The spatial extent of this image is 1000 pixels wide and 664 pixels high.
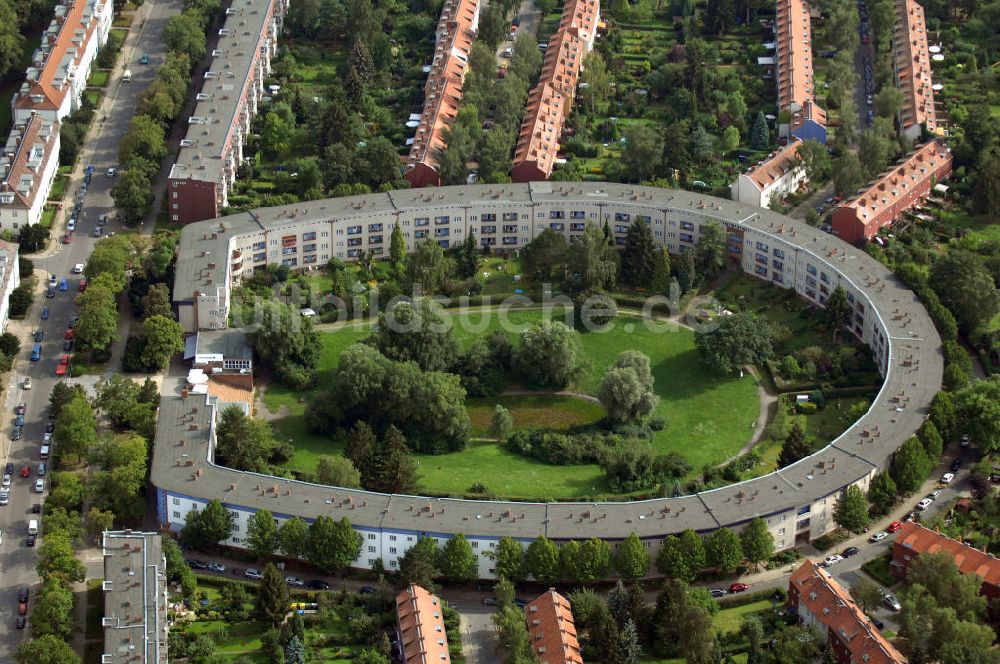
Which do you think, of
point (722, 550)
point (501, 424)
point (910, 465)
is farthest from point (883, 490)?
point (501, 424)

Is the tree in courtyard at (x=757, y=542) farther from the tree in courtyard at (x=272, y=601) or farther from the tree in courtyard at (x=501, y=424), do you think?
the tree in courtyard at (x=272, y=601)

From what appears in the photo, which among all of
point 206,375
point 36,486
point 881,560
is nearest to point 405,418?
point 206,375

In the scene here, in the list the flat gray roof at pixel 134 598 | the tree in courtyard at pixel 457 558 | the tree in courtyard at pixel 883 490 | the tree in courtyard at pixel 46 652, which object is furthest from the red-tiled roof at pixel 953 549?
the tree in courtyard at pixel 46 652

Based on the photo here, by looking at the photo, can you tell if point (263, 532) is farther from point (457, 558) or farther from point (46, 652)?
point (46, 652)

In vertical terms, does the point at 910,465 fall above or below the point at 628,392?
above

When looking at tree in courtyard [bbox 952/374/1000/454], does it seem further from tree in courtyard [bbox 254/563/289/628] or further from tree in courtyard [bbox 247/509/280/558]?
tree in courtyard [bbox 254/563/289/628]

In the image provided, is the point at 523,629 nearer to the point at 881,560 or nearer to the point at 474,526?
the point at 474,526
